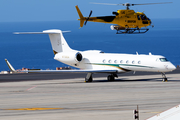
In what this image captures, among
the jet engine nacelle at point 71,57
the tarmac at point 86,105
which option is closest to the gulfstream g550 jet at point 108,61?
the jet engine nacelle at point 71,57

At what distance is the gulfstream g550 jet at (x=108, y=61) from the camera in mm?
36656

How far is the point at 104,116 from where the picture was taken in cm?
1762

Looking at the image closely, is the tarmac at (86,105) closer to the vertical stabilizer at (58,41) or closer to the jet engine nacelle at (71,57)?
the jet engine nacelle at (71,57)

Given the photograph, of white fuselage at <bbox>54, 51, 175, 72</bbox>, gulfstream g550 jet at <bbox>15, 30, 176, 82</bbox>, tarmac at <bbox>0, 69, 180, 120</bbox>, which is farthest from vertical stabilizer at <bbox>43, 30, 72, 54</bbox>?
tarmac at <bbox>0, 69, 180, 120</bbox>

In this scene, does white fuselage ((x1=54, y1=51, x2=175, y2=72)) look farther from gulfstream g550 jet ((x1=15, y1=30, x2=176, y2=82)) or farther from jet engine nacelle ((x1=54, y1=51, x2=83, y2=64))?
jet engine nacelle ((x1=54, y1=51, x2=83, y2=64))

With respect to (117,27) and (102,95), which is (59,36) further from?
(102,95)

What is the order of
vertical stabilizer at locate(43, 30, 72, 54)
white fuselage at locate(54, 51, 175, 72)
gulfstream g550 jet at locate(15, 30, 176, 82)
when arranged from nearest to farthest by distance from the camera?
white fuselage at locate(54, 51, 175, 72)
gulfstream g550 jet at locate(15, 30, 176, 82)
vertical stabilizer at locate(43, 30, 72, 54)

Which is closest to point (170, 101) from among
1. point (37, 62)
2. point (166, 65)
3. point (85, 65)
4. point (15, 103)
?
point (15, 103)

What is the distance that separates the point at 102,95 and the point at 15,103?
6.67m

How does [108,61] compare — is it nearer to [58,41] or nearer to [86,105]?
[58,41]

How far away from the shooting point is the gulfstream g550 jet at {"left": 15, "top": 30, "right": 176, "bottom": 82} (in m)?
36.7

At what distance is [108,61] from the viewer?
129 feet

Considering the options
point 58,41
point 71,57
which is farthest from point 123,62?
point 58,41

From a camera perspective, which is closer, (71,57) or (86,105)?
(86,105)
